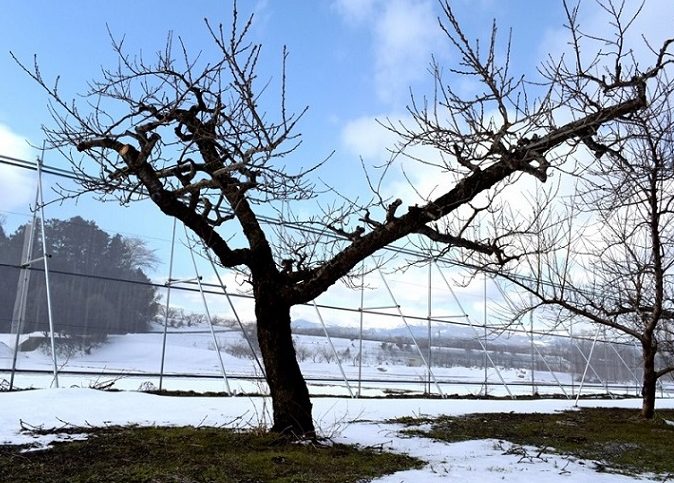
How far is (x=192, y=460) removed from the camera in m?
3.69

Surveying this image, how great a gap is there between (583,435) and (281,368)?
3576 mm

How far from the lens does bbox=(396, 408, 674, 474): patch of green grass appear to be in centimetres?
467

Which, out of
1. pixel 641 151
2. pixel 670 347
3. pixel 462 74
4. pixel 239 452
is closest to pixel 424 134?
pixel 462 74

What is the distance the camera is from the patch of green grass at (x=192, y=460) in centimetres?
324

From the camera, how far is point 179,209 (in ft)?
14.9

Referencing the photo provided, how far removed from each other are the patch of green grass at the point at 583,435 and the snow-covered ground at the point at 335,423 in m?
0.33

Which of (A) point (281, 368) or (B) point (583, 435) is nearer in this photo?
(A) point (281, 368)

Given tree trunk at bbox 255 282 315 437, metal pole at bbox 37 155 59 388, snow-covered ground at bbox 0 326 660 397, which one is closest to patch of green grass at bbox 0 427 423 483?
tree trunk at bbox 255 282 315 437

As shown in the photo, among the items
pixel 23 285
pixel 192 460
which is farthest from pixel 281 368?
pixel 23 285

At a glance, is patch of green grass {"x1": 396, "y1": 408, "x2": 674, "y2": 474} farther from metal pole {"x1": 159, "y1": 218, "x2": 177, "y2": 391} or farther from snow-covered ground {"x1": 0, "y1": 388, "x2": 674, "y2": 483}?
metal pole {"x1": 159, "y1": 218, "x2": 177, "y2": 391}

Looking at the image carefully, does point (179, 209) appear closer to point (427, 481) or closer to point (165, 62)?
point (165, 62)

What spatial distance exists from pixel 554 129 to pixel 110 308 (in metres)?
8.46

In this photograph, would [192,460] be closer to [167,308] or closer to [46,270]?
[46,270]

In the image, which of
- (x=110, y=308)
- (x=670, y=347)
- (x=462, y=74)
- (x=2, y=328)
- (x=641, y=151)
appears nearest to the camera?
(x=462, y=74)
